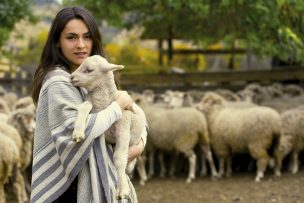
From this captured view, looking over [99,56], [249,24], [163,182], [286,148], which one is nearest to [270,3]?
[249,24]

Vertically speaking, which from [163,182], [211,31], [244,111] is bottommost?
[163,182]

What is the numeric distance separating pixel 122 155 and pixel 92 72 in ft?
1.44

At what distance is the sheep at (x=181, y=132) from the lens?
9.89 metres

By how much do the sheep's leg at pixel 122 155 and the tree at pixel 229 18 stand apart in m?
5.16

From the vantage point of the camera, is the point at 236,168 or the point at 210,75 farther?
the point at 210,75

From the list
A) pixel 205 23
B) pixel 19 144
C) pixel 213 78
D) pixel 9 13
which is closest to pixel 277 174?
pixel 19 144

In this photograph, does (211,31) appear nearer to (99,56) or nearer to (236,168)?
(236,168)

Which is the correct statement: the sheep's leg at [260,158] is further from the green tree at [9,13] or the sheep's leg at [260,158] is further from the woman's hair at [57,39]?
the green tree at [9,13]

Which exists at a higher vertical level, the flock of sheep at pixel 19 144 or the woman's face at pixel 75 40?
the woman's face at pixel 75 40

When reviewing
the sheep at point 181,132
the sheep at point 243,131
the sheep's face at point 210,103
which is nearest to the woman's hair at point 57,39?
the sheep at point 243,131

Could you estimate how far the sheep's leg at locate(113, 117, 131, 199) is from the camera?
2.76 metres

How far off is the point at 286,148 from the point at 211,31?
20.7 feet

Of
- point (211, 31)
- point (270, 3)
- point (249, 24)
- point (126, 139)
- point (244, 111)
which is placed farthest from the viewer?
point (211, 31)

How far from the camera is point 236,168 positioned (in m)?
10.8
